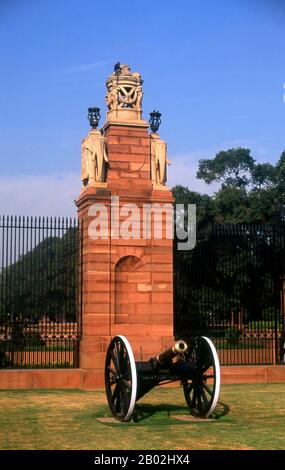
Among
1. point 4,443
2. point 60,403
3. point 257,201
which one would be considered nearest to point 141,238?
point 60,403

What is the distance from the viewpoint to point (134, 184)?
53.7 feet

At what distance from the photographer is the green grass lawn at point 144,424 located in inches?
345

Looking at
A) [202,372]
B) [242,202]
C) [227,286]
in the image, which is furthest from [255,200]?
[202,372]

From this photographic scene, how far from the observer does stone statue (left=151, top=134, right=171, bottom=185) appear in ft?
54.3

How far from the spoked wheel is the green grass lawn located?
10.8 inches

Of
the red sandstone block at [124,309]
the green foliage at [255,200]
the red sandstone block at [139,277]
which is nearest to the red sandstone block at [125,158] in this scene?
the red sandstone block at [139,277]

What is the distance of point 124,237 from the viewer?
52.6ft

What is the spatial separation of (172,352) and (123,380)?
2.84ft

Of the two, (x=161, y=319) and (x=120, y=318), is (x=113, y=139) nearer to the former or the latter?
(x=120, y=318)

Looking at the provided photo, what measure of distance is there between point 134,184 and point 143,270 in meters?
2.01

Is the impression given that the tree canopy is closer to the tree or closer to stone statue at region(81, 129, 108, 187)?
the tree

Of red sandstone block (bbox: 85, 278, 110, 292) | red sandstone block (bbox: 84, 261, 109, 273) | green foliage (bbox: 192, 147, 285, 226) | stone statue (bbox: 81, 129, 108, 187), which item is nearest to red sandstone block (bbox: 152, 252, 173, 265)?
red sandstone block (bbox: 84, 261, 109, 273)
